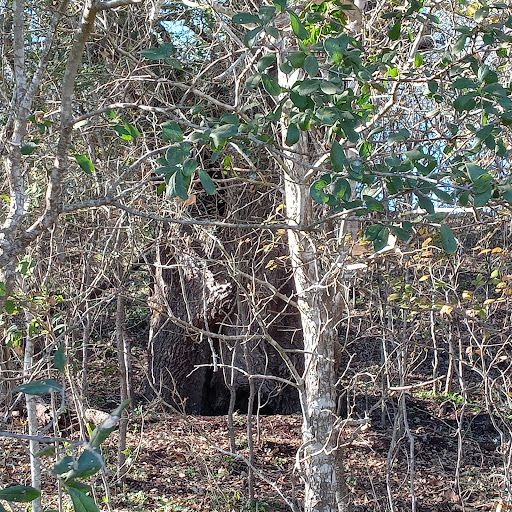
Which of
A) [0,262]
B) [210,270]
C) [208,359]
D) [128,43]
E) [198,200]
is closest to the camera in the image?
[0,262]

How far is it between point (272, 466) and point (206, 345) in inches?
68.7

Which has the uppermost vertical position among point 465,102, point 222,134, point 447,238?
point 465,102

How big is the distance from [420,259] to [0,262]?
307cm

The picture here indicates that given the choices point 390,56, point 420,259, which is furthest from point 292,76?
point 420,259

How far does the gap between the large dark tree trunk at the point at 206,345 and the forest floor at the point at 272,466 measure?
0.36 m

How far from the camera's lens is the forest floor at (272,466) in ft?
16.3

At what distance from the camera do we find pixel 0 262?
1.96 metres

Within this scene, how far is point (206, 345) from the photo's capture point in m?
6.95

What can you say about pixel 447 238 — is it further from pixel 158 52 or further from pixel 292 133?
pixel 158 52

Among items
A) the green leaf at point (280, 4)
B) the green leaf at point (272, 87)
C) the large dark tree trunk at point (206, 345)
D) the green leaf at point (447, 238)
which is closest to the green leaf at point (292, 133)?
the green leaf at point (272, 87)

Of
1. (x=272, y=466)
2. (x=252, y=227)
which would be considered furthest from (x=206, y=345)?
(x=252, y=227)

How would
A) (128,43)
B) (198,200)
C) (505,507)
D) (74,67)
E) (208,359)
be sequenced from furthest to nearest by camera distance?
(208,359), (198,200), (128,43), (505,507), (74,67)

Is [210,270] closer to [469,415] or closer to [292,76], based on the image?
[292,76]

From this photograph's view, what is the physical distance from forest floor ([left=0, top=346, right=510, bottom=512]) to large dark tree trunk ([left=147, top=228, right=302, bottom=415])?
36cm
